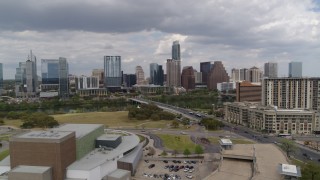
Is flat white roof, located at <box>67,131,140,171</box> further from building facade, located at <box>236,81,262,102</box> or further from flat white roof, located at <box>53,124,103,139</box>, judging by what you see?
building facade, located at <box>236,81,262,102</box>

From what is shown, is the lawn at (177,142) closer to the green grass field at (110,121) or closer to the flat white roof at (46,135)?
the green grass field at (110,121)

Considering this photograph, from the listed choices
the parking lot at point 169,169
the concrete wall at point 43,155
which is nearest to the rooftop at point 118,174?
the parking lot at point 169,169

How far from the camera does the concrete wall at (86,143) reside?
4153cm

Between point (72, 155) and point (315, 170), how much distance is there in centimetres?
2662

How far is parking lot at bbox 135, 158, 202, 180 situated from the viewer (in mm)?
43094

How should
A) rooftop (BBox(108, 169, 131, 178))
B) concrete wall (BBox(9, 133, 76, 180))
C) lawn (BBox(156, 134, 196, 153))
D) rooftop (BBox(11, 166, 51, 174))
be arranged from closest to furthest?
rooftop (BBox(11, 166, 51, 174)) → concrete wall (BBox(9, 133, 76, 180)) → rooftop (BBox(108, 169, 131, 178)) → lawn (BBox(156, 134, 196, 153))

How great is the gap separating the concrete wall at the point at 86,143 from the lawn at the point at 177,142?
52.5ft

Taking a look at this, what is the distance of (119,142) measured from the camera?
50.4 m

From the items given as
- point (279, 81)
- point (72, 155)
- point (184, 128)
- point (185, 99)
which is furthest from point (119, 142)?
point (185, 99)

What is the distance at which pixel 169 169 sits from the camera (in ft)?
151

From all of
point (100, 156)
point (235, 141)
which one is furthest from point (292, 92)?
point (100, 156)

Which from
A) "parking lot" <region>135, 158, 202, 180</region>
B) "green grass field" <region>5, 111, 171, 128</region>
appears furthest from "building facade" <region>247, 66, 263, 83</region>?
"parking lot" <region>135, 158, 202, 180</region>

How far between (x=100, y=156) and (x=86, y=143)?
9.62 ft

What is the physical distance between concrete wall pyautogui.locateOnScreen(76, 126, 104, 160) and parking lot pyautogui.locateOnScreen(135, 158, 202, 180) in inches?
283
